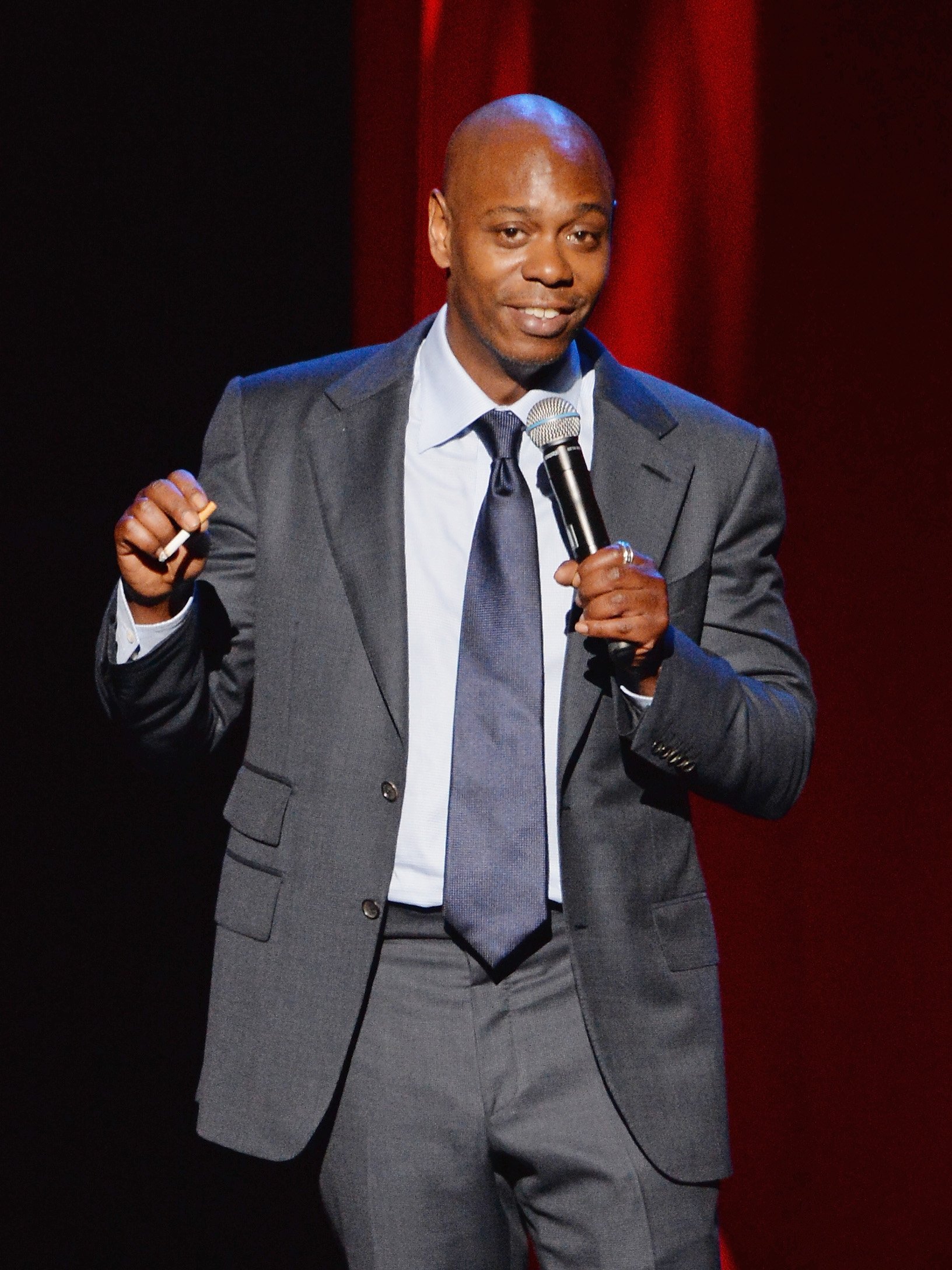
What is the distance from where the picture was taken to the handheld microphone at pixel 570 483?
1526 mm

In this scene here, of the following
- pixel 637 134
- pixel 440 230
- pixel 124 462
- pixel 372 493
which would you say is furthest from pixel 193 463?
pixel 372 493

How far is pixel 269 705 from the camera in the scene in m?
1.78

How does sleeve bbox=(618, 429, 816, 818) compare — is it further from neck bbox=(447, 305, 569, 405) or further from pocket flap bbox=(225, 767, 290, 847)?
pocket flap bbox=(225, 767, 290, 847)

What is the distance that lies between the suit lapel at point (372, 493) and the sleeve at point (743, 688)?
0.26 meters

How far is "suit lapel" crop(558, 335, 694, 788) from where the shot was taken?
173 cm

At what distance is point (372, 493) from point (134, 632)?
0.30 metres

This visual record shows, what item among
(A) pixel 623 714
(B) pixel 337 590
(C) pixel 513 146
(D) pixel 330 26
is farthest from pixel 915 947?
(D) pixel 330 26

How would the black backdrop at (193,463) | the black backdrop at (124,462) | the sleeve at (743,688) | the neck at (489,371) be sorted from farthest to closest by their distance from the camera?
1. the black backdrop at (124,462)
2. the black backdrop at (193,463)
3. the neck at (489,371)
4. the sleeve at (743,688)

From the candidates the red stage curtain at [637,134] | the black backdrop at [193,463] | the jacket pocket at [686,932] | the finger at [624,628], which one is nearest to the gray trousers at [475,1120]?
the jacket pocket at [686,932]

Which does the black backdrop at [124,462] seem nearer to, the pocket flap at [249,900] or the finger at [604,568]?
the pocket flap at [249,900]

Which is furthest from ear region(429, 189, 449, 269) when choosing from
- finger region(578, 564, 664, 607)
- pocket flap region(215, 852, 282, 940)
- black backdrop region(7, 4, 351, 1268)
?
black backdrop region(7, 4, 351, 1268)

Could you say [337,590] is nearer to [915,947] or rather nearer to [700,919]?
[700,919]

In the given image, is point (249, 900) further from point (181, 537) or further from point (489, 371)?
point (489, 371)

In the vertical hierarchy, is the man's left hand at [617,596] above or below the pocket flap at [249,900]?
above
